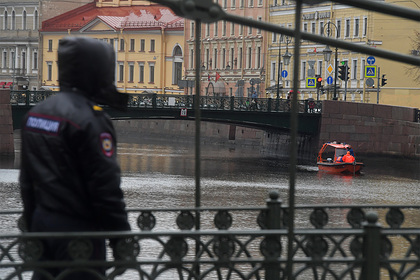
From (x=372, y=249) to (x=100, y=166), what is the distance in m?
1.32

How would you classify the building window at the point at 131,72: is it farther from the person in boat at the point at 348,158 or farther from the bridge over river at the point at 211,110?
the person in boat at the point at 348,158

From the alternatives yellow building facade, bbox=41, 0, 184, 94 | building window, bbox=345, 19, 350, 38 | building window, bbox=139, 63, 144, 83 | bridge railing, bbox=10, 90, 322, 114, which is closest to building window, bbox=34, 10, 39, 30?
yellow building facade, bbox=41, 0, 184, 94

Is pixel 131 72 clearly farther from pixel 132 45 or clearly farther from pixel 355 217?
pixel 355 217

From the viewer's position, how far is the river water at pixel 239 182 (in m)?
24.6

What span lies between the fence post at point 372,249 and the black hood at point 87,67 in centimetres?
127

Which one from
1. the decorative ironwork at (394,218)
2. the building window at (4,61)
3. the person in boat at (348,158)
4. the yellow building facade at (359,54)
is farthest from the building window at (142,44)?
the decorative ironwork at (394,218)

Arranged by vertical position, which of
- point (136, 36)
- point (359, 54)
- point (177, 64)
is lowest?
point (177, 64)

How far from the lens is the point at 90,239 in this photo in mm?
4352

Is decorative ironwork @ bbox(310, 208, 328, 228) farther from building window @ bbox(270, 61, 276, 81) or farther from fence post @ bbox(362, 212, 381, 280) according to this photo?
building window @ bbox(270, 61, 276, 81)

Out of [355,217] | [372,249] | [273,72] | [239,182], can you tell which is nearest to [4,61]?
[273,72]

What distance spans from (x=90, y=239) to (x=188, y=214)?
1.50m

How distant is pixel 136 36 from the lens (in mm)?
82125

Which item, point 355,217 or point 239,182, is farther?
point 239,182

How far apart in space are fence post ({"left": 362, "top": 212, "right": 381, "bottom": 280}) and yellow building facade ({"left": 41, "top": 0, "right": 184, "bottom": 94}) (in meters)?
73.4
